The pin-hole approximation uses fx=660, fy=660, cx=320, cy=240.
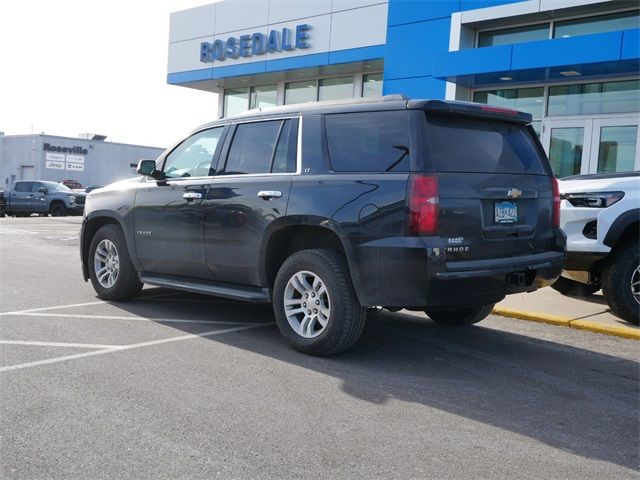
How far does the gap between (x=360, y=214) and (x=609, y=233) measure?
3.07m

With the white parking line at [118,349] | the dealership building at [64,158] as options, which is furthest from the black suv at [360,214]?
the dealership building at [64,158]

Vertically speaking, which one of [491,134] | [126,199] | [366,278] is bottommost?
[366,278]

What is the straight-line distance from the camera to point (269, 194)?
5.44m

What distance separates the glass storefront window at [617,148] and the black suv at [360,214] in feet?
26.8

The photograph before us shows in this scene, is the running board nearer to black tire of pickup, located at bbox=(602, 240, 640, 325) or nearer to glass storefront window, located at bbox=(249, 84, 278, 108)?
black tire of pickup, located at bbox=(602, 240, 640, 325)

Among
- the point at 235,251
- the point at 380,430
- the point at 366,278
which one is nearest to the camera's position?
the point at 380,430

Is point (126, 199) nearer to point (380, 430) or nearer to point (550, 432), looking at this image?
point (380, 430)

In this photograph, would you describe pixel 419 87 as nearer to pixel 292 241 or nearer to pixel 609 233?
pixel 609 233

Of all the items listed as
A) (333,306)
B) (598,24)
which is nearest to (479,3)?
(598,24)

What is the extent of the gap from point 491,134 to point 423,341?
75.3 inches

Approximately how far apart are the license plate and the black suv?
0.01 m

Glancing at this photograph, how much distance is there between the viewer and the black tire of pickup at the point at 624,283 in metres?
6.41

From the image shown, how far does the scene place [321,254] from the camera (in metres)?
5.12

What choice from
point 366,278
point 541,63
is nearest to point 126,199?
point 366,278
